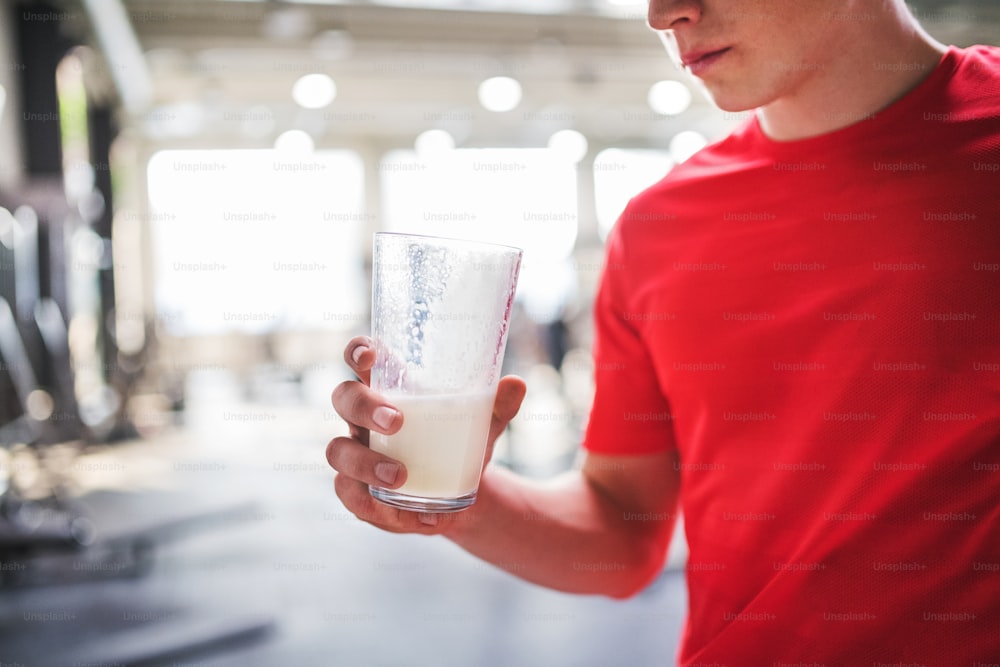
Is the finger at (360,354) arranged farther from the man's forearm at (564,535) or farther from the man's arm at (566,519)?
the man's forearm at (564,535)

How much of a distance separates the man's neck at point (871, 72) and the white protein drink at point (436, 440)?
557 millimetres

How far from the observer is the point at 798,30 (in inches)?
38.3

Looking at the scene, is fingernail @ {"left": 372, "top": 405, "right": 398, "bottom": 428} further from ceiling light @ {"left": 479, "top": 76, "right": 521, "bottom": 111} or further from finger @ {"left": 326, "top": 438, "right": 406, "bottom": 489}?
ceiling light @ {"left": 479, "top": 76, "right": 521, "bottom": 111}

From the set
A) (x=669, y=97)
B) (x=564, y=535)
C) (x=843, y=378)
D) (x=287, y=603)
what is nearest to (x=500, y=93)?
(x=669, y=97)

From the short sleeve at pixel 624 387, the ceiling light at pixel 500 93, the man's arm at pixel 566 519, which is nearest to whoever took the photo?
the man's arm at pixel 566 519

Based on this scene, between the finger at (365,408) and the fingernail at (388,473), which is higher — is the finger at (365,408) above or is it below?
above

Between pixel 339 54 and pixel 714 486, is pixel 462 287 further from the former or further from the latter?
pixel 339 54

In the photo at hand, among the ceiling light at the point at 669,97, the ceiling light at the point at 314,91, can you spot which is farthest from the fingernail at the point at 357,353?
the ceiling light at the point at 669,97

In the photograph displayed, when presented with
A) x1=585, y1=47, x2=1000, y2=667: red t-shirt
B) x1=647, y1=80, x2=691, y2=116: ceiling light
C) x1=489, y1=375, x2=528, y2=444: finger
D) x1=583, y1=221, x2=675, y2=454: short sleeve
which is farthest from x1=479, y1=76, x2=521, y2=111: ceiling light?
x1=489, y1=375, x2=528, y2=444: finger

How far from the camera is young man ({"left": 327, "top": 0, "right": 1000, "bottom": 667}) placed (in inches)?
34.4

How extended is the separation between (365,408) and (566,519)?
437 mm

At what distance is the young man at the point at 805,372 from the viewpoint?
87 cm

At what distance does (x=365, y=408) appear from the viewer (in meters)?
0.81

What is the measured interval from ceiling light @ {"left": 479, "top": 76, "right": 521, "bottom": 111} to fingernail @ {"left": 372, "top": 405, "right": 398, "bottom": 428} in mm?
11247
